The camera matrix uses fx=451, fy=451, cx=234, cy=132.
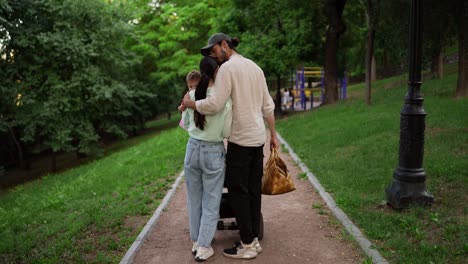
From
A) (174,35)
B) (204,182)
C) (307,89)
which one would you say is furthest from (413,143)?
(307,89)

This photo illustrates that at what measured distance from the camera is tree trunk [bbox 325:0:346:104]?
64.2 ft

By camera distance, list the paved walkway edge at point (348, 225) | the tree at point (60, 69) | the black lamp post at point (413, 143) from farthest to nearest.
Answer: the tree at point (60, 69), the black lamp post at point (413, 143), the paved walkway edge at point (348, 225)

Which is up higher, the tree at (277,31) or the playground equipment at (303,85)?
the tree at (277,31)

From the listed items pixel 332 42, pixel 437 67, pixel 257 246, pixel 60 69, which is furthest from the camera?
pixel 437 67

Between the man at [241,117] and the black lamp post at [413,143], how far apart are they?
226 centimetres

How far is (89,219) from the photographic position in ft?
20.8

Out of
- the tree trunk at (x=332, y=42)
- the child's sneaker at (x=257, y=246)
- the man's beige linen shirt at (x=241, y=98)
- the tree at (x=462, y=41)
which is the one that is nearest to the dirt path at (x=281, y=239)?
the child's sneaker at (x=257, y=246)

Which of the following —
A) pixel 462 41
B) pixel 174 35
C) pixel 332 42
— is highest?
pixel 174 35

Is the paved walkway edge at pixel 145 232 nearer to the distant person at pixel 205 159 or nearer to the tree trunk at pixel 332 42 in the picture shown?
the distant person at pixel 205 159

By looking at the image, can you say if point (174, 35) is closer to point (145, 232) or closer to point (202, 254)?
point (145, 232)

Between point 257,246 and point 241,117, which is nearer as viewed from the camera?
point 241,117

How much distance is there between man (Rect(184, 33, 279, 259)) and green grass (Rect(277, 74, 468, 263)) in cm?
149

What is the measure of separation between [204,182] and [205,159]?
9.9 inches

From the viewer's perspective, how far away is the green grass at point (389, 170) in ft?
15.6
